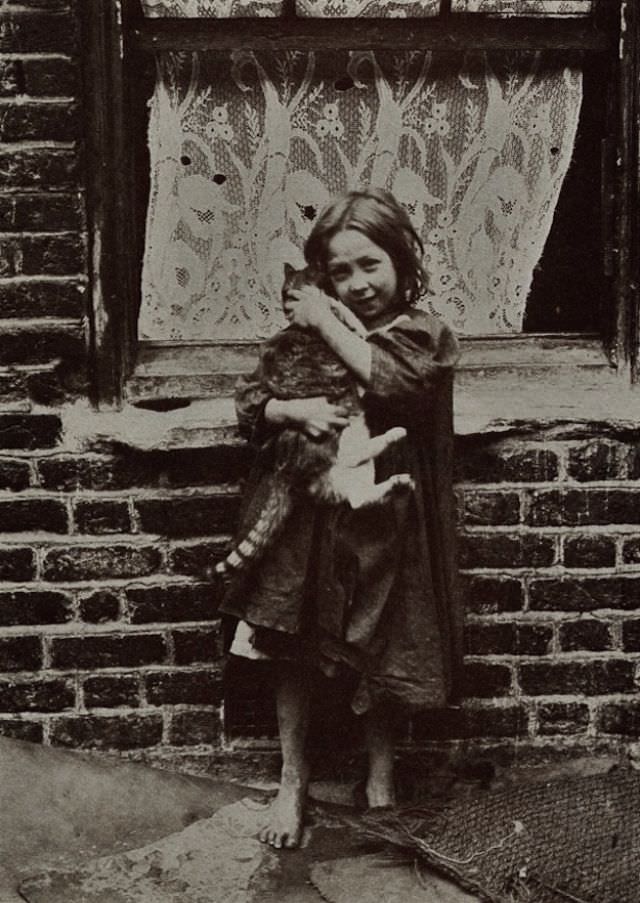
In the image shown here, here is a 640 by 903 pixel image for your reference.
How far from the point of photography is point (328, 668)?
2.77 meters

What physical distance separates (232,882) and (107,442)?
1122 millimetres

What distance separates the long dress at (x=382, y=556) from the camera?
2.69 meters

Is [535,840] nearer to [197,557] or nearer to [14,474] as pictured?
[197,557]

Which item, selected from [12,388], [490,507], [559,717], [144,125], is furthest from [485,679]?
[144,125]

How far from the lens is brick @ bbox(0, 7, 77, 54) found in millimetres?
2873

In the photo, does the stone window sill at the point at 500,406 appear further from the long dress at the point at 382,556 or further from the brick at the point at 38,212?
the brick at the point at 38,212

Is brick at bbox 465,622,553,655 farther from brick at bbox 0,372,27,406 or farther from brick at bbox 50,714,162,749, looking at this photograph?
brick at bbox 0,372,27,406

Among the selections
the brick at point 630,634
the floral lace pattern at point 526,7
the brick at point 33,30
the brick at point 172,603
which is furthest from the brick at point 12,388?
the brick at point 630,634

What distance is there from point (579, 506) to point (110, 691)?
1.34 meters

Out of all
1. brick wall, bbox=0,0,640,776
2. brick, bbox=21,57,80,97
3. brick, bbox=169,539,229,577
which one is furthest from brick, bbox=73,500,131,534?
brick, bbox=21,57,80,97

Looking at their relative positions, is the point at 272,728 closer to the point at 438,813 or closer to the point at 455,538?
the point at 438,813

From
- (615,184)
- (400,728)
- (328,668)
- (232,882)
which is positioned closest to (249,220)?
(615,184)

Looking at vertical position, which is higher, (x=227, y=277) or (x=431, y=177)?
(x=431, y=177)

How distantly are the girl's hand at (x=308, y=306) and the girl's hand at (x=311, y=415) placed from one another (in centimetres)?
18
